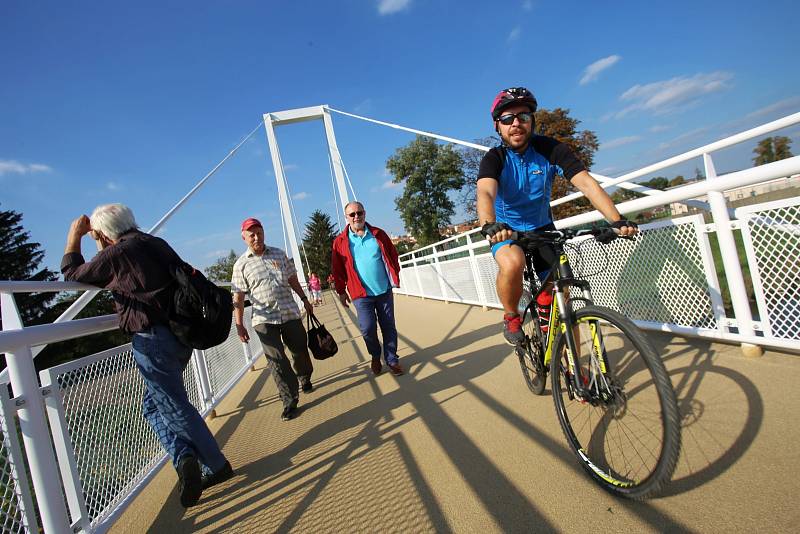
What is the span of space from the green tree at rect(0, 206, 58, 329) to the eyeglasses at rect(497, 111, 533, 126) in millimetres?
30993

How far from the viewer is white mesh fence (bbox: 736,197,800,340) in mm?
2170

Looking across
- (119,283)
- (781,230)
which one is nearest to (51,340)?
(119,283)

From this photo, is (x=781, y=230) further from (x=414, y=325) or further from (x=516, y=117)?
(x=414, y=325)

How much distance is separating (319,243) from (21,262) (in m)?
40.0

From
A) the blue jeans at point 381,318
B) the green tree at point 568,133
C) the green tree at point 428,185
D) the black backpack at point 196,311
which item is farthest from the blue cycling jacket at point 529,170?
the green tree at point 428,185

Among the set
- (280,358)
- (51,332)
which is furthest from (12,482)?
(280,358)

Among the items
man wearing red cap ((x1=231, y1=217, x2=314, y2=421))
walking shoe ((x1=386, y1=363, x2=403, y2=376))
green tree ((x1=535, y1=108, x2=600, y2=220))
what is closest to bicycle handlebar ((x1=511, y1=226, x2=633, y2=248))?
man wearing red cap ((x1=231, y1=217, x2=314, y2=421))

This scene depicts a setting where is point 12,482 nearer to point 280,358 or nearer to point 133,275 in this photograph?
point 133,275

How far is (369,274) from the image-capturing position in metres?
4.08

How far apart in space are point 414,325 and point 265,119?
16.6 m

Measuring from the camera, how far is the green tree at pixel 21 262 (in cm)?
2630

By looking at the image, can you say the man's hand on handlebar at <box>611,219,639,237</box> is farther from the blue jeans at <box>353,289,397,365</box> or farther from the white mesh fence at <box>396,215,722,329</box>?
the blue jeans at <box>353,289,397,365</box>

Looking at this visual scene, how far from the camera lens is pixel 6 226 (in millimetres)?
32281

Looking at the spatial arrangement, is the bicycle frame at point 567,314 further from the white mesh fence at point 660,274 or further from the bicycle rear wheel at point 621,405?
the white mesh fence at point 660,274
